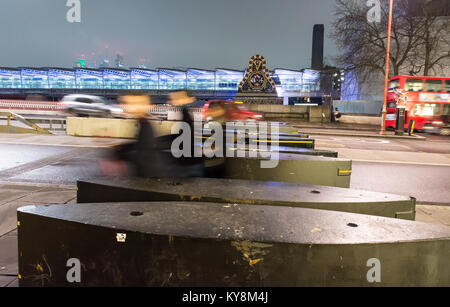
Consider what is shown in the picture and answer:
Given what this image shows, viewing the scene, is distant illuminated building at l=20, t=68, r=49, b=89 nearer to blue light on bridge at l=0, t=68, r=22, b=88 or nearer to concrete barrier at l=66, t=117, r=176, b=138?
blue light on bridge at l=0, t=68, r=22, b=88

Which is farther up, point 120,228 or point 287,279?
point 120,228

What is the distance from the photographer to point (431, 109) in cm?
2083

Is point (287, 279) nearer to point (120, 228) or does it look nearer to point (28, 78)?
point (120, 228)

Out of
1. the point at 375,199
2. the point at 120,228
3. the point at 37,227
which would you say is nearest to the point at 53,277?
the point at 37,227

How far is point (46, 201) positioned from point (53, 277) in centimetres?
332

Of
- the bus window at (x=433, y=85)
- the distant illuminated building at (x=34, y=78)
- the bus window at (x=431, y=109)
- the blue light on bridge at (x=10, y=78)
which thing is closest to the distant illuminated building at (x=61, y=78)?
the distant illuminated building at (x=34, y=78)

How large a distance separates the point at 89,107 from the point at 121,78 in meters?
99.5

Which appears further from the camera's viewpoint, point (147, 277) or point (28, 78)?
point (28, 78)

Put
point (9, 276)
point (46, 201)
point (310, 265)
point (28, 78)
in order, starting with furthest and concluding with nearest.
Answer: point (28, 78), point (46, 201), point (9, 276), point (310, 265)

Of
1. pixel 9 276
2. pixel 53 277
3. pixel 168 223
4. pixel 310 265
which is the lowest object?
pixel 9 276

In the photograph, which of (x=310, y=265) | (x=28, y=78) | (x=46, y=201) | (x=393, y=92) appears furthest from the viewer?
(x=28, y=78)

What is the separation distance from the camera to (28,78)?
111 metres

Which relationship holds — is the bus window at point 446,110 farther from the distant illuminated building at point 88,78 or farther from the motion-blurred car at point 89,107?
the distant illuminated building at point 88,78

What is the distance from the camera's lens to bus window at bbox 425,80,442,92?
2081 centimetres
